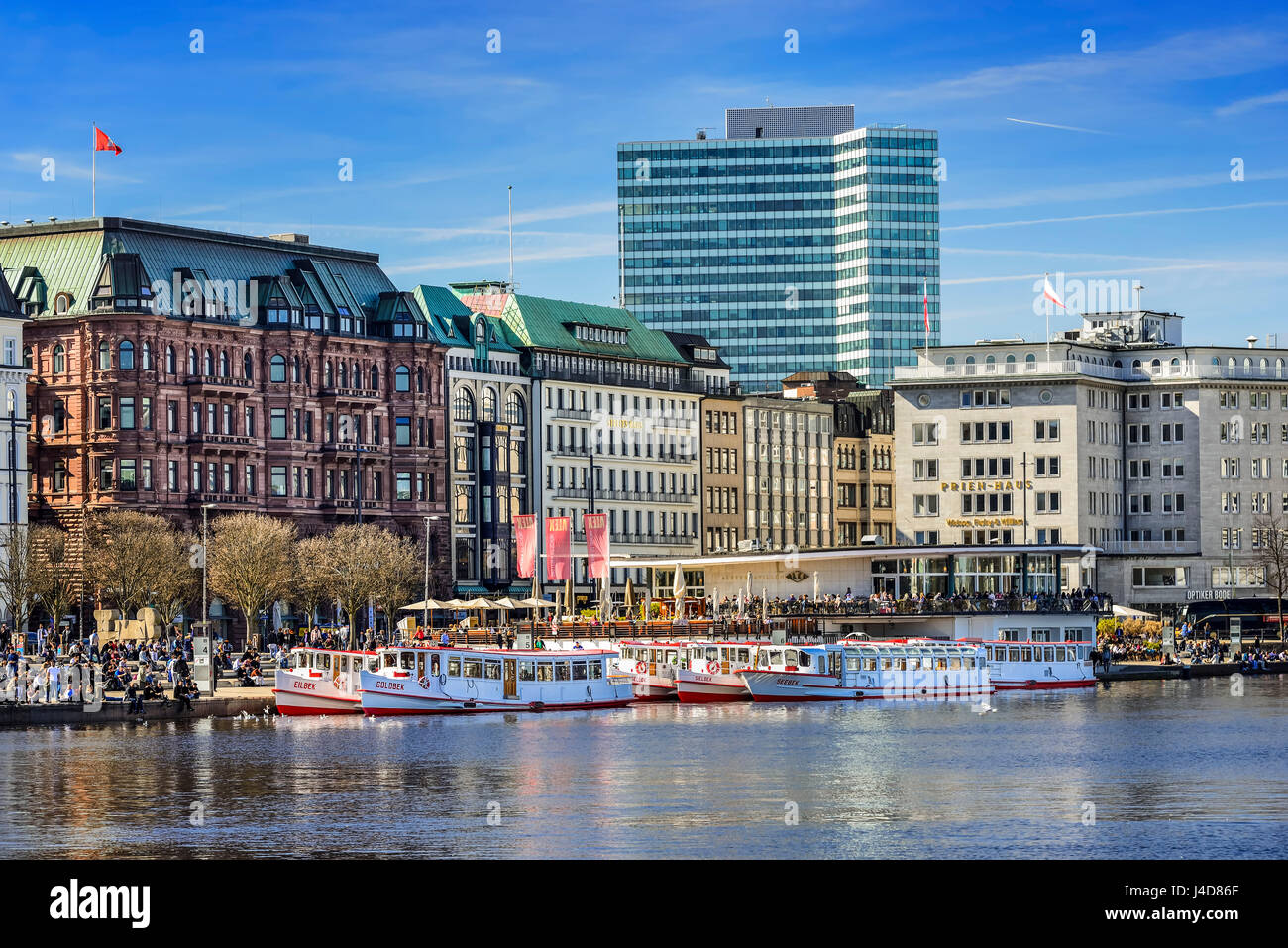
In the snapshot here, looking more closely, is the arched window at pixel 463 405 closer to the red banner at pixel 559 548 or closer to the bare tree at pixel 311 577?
the bare tree at pixel 311 577

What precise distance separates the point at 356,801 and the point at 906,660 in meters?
69.3

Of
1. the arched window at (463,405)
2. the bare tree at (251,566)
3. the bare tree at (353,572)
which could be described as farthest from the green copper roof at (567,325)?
the bare tree at (251,566)

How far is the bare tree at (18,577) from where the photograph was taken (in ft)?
415

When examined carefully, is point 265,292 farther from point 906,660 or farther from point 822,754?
point 822,754

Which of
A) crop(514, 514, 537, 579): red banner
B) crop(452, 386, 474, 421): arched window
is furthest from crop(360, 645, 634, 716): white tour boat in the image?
crop(452, 386, 474, 421): arched window

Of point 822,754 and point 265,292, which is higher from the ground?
point 265,292

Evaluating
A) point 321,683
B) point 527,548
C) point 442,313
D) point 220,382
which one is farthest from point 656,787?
point 442,313

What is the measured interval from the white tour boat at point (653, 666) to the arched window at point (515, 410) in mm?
53021

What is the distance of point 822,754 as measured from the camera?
274 feet

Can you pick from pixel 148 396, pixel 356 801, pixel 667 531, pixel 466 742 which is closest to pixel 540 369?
pixel 667 531

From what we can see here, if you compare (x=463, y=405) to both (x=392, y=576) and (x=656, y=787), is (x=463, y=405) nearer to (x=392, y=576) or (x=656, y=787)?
(x=392, y=576)

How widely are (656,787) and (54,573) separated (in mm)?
70481

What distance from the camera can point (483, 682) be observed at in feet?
366
